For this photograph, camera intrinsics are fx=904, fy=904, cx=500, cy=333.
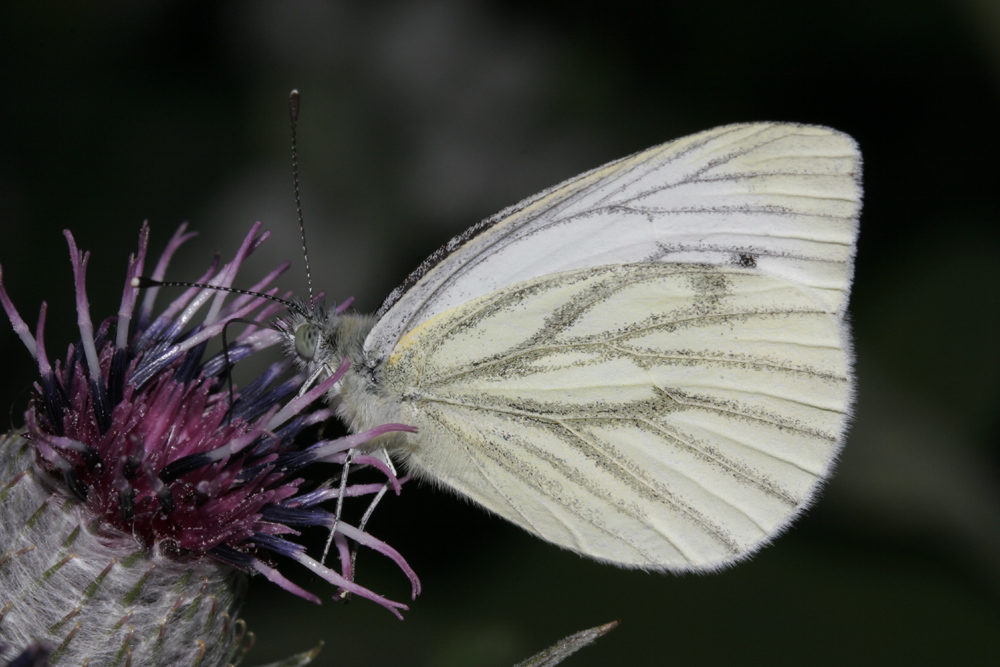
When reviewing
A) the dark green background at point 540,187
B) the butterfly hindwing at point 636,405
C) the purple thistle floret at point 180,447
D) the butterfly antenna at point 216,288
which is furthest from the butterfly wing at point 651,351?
the dark green background at point 540,187

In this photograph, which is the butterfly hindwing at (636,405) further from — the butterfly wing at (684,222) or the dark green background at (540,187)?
the dark green background at (540,187)

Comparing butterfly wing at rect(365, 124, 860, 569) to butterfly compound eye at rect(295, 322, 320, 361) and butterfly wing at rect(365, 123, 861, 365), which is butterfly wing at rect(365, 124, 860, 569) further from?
butterfly compound eye at rect(295, 322, 320, 361)

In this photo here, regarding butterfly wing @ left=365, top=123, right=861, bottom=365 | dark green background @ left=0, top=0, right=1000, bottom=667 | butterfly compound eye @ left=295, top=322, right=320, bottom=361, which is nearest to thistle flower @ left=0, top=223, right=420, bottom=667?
butterfly compound eye @ left=295, top=322, right=320, bottom=361

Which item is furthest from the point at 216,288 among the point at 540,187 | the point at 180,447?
the point at 540,187

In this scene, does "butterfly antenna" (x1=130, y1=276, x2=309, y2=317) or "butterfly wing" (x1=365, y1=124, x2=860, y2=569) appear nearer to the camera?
"butterfly antenna" (x1=130, y1=276, x2=309, y2=317)

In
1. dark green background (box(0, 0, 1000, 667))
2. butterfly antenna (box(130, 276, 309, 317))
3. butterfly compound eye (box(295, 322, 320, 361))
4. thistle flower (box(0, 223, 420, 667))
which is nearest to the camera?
thistle flower (box(0, 223, 420, 667))

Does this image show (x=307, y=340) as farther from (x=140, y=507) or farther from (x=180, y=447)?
(x=140, y=507)

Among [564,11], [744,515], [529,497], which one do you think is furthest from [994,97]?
[529,497]

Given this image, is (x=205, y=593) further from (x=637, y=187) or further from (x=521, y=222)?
(x=637, y=187)
